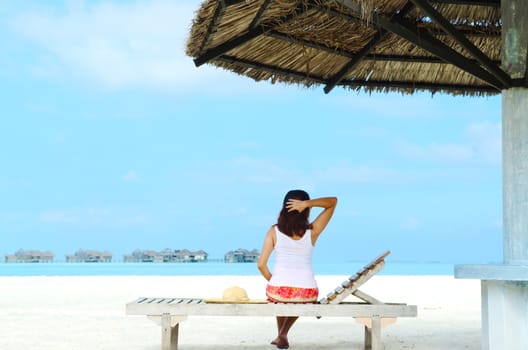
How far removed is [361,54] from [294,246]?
197 cm

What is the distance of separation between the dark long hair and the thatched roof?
46.6 inches

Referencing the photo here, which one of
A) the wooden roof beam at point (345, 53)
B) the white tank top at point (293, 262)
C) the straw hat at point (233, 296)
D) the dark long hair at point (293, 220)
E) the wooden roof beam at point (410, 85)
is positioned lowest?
the straw hat at point (233, 296)

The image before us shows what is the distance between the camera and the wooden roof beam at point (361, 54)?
210 inches

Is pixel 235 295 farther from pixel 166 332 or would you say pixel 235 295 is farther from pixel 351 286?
pixel 351 286

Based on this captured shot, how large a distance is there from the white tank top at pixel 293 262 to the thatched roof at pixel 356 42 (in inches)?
57.7

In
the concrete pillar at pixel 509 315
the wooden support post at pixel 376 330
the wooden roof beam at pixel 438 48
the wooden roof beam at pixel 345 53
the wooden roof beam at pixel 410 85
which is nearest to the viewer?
the concrete pillar at pixel 509 315

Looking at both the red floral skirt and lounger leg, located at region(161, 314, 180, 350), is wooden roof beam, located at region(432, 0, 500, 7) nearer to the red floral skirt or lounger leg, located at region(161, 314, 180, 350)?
the red floral skirt

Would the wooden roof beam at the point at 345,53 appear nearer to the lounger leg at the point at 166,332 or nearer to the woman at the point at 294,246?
the woman at the point at 294,246

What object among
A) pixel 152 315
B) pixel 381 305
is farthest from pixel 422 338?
pixel 152 315

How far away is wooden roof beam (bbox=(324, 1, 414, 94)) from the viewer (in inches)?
210

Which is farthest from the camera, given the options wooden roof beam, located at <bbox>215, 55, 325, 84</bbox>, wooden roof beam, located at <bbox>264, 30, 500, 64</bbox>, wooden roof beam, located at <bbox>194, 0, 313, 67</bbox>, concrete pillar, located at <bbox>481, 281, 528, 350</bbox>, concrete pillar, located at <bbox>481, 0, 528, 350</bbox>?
wooden roof beam, located at <bbox>215, 55, 325, 84</bbox>

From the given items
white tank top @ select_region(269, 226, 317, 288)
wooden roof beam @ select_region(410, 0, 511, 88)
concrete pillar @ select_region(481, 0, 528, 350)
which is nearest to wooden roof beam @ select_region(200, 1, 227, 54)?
wooden roof beam @ select_region(410, 0, 511, 88)

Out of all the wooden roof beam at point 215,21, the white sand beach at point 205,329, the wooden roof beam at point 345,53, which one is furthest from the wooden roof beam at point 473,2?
the white sand beach at point 205,329

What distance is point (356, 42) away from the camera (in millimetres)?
5977
